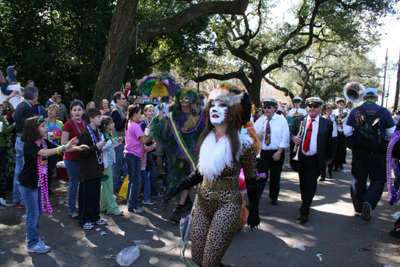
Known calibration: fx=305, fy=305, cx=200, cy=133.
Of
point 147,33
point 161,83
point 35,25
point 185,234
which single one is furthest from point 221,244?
point 35,25

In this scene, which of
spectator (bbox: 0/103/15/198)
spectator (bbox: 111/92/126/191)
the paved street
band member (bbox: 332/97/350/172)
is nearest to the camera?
the paved street

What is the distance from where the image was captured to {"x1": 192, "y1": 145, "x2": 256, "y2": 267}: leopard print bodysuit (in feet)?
8.05

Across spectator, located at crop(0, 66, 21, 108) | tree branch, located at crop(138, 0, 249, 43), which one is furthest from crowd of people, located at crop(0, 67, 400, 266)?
tree branch, located at crop(138, 0, 249, 43)

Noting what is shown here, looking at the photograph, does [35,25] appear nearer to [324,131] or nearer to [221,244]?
[324,131]

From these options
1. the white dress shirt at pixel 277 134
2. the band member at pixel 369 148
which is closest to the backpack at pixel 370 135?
the band member at pixel 369 148

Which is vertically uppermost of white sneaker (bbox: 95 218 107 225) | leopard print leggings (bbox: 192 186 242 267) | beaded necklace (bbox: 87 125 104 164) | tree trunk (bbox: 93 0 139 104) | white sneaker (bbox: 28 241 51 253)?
tree trunk (bbox: 93 0 139 104)

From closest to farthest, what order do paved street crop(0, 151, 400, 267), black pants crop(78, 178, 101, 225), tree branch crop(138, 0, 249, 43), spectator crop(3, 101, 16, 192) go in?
paved street crop(0, 151, 400, 267) → black pants crop(78, 178, 101, 225) → spectator crop(3, 101, 16, 192) → tree branch crop(138, 0, 249, 43)

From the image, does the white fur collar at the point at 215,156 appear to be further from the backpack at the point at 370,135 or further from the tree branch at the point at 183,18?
the tree branch at the point at 183,18

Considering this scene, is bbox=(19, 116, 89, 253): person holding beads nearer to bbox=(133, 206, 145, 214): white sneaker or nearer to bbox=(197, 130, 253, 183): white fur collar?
bbox=(133, 206, 145, 214): white sneaker

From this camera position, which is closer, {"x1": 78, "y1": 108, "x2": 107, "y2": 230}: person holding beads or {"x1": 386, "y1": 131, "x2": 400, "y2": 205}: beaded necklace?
{"x1": 386, "y1": 131, "x2": 400, "y2": 205}: beaded necklace

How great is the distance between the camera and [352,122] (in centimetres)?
517

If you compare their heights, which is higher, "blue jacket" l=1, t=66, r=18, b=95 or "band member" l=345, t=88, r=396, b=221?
"blue jacket" l=1, t=66, r=18, b=95

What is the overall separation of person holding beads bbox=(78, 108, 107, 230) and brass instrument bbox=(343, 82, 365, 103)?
456 cm

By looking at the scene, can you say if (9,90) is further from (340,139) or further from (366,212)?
(340,139)
